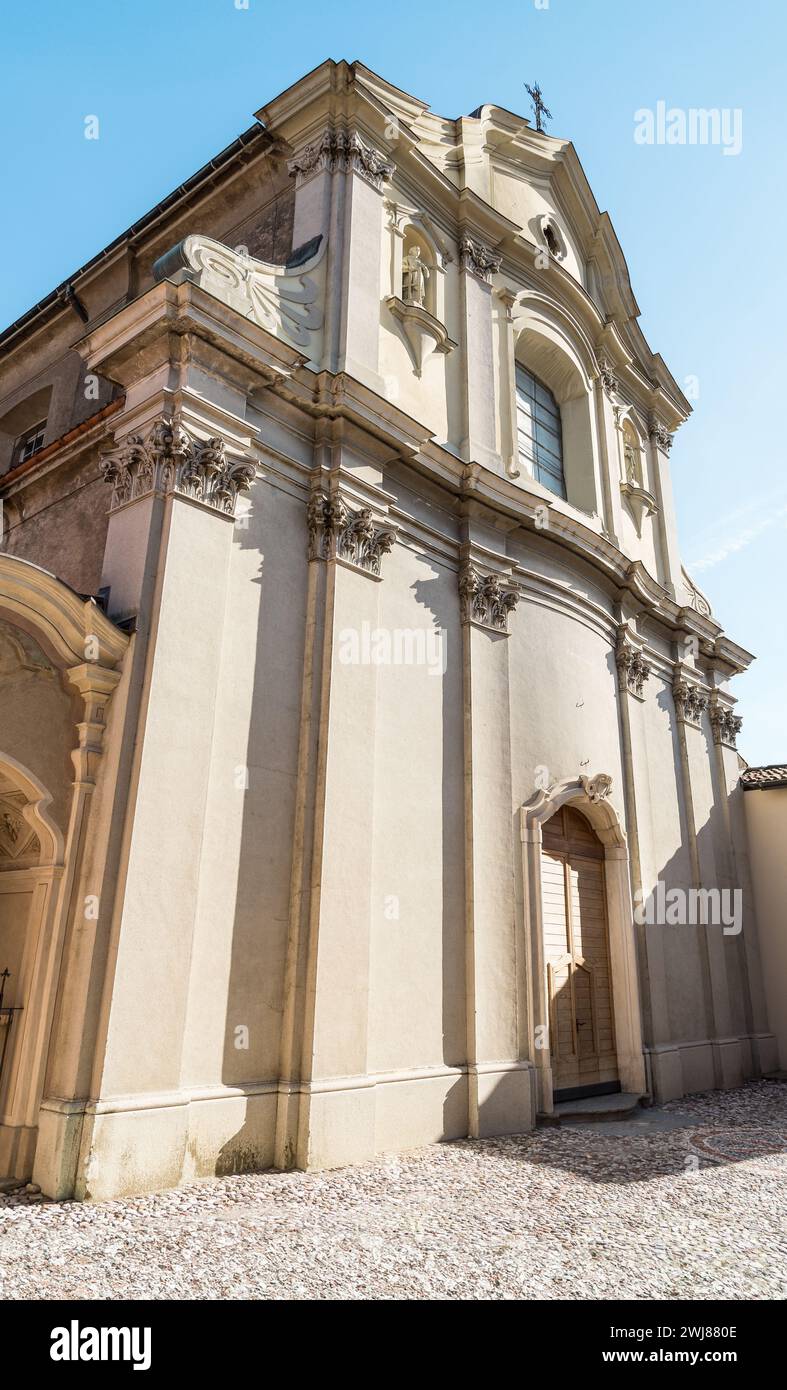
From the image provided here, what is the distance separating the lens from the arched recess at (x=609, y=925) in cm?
1004

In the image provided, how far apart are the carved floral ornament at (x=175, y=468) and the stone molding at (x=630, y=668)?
717cm

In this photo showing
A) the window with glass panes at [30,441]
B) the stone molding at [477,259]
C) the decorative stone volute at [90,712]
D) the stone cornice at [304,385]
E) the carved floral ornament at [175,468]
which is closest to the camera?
the decorative stone volute at [90,712]

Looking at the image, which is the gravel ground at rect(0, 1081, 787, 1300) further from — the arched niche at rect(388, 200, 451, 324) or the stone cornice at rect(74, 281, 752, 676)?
the arched niche at rect(388, 200, 451, 324)

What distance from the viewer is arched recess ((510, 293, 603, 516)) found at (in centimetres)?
1377

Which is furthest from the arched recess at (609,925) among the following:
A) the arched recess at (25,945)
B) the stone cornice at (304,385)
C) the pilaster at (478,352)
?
the arched recess at (25,945)

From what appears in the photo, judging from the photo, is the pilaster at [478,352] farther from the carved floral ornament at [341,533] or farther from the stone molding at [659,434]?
the stone molding at [659,434]

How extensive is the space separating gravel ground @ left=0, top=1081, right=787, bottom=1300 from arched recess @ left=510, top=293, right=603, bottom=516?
32.0 feet

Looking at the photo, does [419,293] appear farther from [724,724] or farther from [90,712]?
[724,724]

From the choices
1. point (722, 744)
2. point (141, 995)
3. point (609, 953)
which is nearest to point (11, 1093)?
point (141, 995)

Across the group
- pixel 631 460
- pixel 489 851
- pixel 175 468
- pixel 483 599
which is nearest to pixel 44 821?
pixel 175 468

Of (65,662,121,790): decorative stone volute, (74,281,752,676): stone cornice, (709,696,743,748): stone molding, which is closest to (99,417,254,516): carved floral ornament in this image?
(74,281,752,676): stone cornice

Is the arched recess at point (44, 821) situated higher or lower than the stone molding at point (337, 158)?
lower

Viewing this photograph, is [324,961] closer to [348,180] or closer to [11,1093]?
[11,1093]

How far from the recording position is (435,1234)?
5668 millimetres
